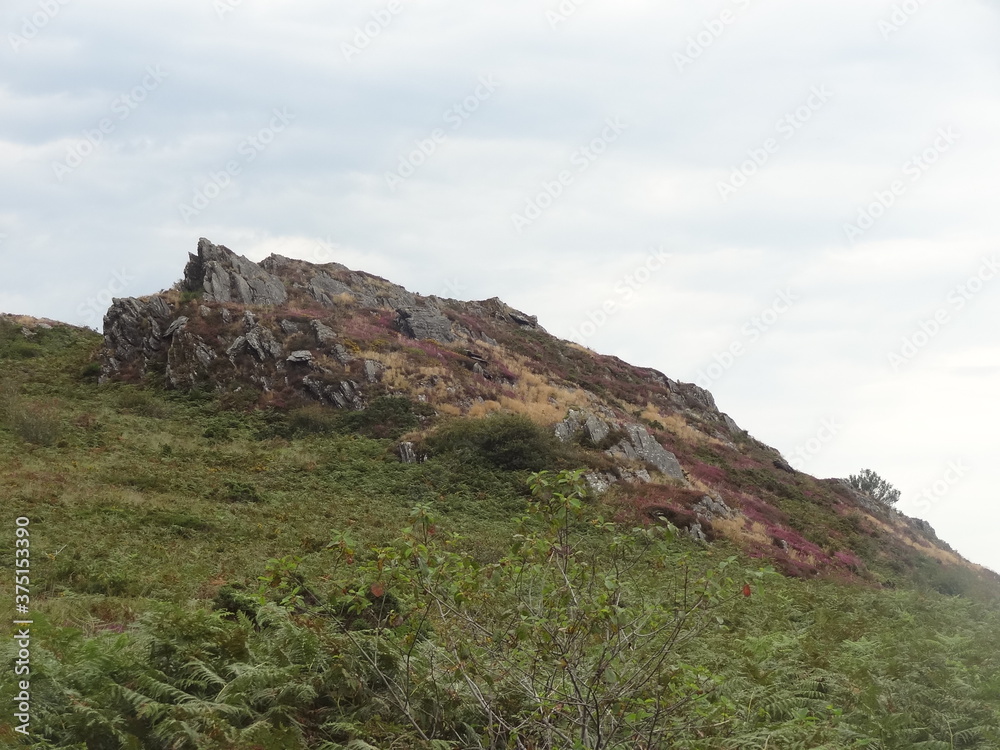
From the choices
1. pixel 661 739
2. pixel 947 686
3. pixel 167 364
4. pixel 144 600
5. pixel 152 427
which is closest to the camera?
pixel 661 739

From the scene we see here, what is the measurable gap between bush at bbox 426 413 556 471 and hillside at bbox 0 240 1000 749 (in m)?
0.11

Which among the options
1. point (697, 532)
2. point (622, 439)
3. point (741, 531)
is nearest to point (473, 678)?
point (697, 532)

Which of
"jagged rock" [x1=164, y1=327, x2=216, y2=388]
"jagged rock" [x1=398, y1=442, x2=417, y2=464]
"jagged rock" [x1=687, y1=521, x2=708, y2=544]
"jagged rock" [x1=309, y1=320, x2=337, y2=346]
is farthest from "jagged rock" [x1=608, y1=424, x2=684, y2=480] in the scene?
"jagged rock" [x1=164, y1=327, x2=216, y2=388]

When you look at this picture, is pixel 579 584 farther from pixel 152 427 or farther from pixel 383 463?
pixel 152 427

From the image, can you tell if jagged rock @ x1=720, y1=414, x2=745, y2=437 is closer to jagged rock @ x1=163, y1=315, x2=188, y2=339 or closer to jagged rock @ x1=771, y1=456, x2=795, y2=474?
jagged rock @ x1=771, y1=456, x2=795, y2=474

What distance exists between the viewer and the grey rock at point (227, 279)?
128ft

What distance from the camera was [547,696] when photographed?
481 centimetres

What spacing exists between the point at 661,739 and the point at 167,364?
32.7 meters

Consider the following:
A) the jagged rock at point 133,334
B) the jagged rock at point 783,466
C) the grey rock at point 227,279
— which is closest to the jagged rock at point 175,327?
the jagged rock at point 133,334

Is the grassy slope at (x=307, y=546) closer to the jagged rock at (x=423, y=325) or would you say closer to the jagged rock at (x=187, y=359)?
the jagged rock at (x=187, y=359)

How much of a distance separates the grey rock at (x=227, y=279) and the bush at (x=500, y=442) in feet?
60.8

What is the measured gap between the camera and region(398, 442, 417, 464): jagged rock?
25188 mm

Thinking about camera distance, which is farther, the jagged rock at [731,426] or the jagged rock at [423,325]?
the jagged rock at [731,426]

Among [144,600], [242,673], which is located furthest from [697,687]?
[144,600]
